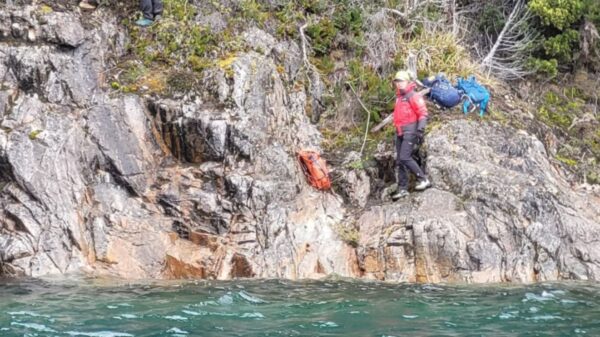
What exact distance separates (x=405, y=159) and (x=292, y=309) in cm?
409

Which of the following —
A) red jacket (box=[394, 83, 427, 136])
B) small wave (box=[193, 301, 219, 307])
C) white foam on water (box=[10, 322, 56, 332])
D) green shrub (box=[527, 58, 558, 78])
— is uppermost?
green shrub (box=[527, 58, 558, 78])

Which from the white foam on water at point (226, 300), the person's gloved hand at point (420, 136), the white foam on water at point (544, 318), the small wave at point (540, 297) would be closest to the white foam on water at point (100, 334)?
the white foam on water at point (226, 300)

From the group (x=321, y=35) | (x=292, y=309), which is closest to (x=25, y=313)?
(x=292, y=309)

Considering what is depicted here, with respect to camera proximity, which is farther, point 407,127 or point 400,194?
point 407,127

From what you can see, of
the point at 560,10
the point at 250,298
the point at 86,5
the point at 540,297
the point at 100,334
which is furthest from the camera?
the point at 560,10

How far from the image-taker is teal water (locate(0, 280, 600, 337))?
7078 mm

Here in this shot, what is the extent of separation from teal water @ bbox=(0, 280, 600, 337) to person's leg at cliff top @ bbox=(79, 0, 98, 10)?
563cm

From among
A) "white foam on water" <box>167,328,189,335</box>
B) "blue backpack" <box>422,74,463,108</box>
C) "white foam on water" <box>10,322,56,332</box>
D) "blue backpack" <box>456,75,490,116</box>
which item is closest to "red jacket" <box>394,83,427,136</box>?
"blue backpack" <box>422,74,463,108</box>

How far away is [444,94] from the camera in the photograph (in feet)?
41.3

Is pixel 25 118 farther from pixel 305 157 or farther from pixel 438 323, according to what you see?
pixel 438 323

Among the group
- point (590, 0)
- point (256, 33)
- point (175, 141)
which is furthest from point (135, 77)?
point (590, 0)

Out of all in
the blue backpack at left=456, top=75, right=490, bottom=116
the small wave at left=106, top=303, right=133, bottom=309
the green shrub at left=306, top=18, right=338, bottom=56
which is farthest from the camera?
A: the green shrub at left=306, top=18, right=338, bottom=56

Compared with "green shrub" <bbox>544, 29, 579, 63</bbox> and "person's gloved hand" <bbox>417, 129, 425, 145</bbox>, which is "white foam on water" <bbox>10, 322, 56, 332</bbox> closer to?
"person's gloved hand" <bbox>417, 129, 425, 145</bbox>

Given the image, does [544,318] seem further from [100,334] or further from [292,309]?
[100,334]
